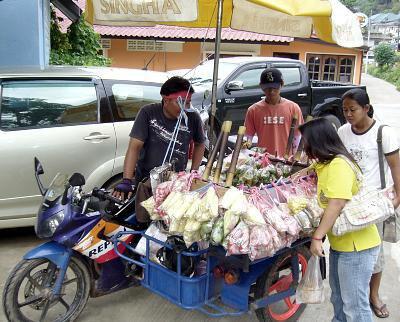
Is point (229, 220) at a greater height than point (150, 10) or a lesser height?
lesser

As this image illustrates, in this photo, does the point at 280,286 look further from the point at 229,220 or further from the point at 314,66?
the point at 314,66

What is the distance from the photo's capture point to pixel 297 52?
1847cm

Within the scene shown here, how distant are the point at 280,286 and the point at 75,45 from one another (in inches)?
299

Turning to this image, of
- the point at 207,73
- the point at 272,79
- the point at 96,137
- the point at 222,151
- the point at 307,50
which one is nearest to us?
the point at 222,151

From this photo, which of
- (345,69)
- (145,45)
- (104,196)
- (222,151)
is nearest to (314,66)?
(345,69)

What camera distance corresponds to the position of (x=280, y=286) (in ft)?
10.1

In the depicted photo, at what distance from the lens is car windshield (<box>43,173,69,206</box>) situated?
287 cm

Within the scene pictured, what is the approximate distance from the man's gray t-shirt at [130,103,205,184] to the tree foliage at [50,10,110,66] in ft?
17.1

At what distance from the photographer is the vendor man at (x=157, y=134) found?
321 centimetres

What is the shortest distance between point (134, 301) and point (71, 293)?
530 millimetres

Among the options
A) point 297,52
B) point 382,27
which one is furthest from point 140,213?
point 382,27

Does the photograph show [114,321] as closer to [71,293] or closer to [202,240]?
[71,293]

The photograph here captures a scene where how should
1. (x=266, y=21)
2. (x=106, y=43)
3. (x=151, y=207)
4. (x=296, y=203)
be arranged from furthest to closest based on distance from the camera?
(x=106, y=43), (x=266, y=21), (x=151, y=207), (x=296, y=203)

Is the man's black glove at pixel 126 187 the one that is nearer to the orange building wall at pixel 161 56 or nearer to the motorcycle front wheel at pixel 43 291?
the motorcycle front wheel at pixel 43 291
